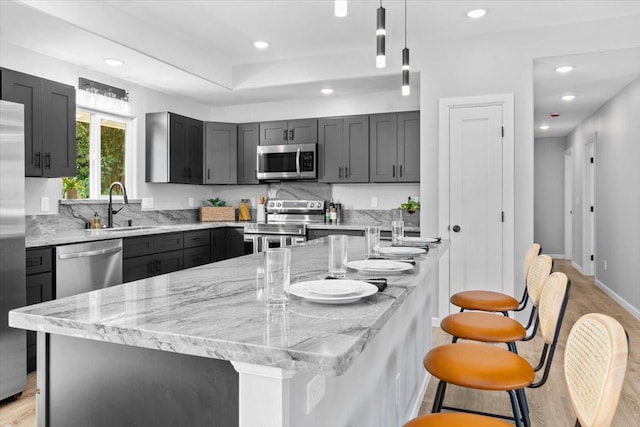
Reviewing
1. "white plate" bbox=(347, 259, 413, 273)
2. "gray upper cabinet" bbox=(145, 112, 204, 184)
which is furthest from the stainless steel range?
"white plate" bbox=(347, 259, 413, 273)

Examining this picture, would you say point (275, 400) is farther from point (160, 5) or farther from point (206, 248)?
point (206, 248)

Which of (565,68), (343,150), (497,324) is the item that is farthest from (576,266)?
(497,324)

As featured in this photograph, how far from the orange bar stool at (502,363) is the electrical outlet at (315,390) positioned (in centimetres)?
67

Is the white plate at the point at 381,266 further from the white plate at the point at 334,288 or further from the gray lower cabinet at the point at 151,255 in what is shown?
the gray lower cabinet at the point at 151,255

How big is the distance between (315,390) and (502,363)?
3.05 feet

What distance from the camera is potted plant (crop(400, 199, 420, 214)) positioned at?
15.9 feet

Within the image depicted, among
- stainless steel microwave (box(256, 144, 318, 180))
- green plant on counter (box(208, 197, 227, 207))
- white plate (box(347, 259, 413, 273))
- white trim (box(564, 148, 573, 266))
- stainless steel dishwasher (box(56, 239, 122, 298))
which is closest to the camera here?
white plate (box(347, 259, 413, 273))

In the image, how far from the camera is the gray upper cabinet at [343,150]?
16.4ft

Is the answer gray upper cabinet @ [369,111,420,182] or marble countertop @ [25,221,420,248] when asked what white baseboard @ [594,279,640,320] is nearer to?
marble countertop @ [25,221,420,248]

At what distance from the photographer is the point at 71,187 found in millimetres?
4164

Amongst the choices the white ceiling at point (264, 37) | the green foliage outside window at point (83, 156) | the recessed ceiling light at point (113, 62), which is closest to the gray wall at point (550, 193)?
the white ceiling at point (264, 37)

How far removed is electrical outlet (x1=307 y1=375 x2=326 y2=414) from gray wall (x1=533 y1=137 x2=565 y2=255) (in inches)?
341

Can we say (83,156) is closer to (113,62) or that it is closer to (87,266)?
(113,62)

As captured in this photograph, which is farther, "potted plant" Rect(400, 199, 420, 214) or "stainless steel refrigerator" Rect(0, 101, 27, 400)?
"potted plant" Rect(400, 199, 420, 214)
